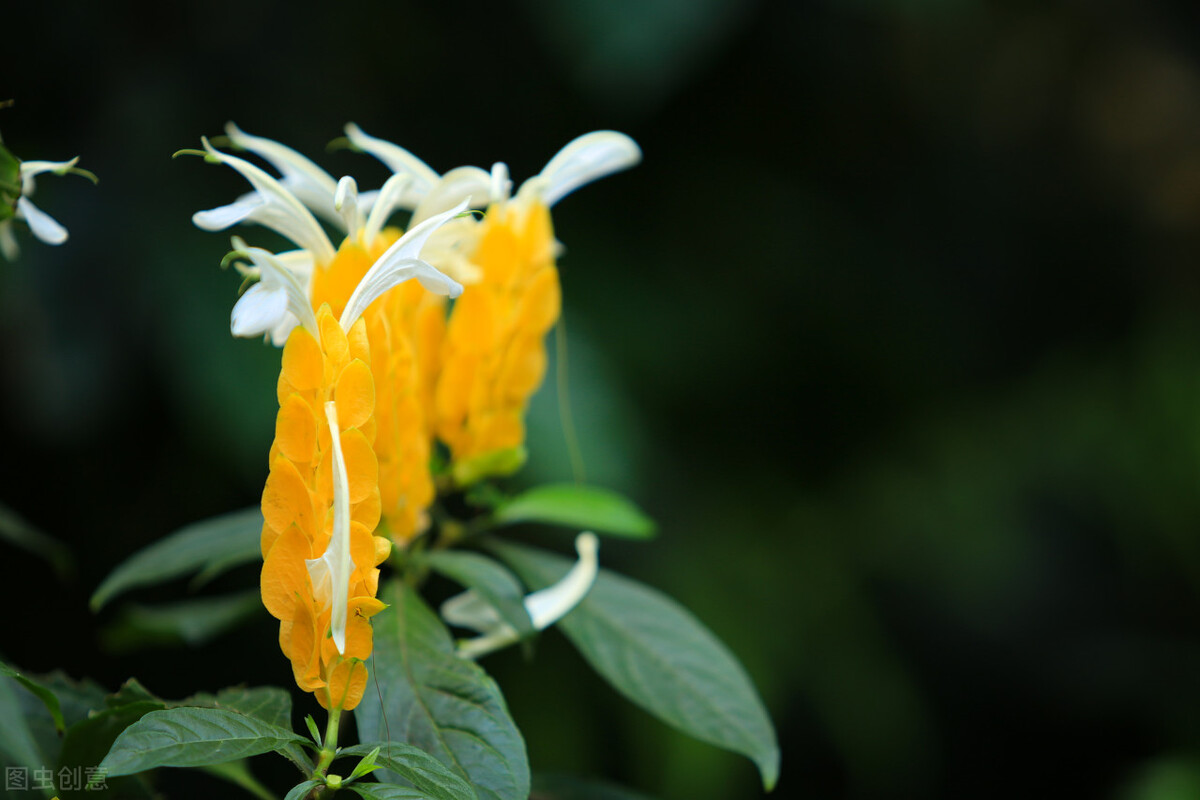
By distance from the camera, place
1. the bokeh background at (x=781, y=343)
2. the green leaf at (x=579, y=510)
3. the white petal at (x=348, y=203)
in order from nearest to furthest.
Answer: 1. the white petal at (x=348, y=203)
2. the green leaf at (x=579, y=510)
3. the bokeh background at (x=781, y=343)

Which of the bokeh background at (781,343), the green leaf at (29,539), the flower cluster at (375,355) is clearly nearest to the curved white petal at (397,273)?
the flower cluster at (375,355)

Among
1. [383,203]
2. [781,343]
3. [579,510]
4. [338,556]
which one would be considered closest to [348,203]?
[383,203]

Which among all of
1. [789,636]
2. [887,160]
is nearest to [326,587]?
[789,636]

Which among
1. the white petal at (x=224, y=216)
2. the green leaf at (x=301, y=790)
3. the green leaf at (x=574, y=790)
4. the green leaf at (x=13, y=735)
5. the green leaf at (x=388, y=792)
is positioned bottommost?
the green leaf at (x=574, y=790)

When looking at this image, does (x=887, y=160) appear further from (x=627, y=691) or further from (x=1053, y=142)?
(x=627, y=691)

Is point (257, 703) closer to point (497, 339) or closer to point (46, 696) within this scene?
point (46, 696)

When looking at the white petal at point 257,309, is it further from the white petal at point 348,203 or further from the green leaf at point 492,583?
the green leaf at point 492,583
